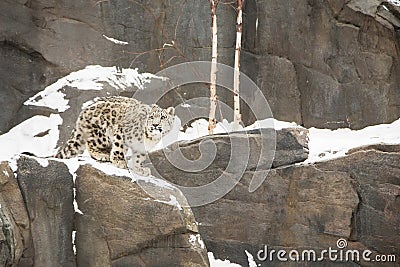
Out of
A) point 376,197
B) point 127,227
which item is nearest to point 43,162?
point 127,227

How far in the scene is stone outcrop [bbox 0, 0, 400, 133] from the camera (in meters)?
13.4

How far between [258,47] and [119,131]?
606 centimetres

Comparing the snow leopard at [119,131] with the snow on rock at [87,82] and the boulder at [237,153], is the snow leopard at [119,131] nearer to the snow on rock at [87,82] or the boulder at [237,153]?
the boulder at [237,153]

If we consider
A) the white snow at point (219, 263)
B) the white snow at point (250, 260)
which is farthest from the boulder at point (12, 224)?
the white snow at point (250, 260)

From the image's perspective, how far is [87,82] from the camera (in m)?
13.4

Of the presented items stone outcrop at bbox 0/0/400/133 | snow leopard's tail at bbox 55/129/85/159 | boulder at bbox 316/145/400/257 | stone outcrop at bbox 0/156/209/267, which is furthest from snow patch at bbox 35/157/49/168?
stone outcrop at bbox 0/0/400/133

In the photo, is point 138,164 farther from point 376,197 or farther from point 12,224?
point 376,197

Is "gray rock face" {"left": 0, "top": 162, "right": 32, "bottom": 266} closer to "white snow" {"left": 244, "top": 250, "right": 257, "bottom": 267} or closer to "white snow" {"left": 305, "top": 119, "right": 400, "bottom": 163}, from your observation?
"white snow" {"left": 244, "top": 250, "right": 257, "bottom": 267}

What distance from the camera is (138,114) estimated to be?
8680mm

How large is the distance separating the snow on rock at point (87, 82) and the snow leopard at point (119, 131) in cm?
427

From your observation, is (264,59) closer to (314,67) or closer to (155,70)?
(314,67)

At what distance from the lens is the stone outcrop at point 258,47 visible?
13438 millimetres

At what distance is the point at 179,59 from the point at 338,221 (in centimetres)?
570

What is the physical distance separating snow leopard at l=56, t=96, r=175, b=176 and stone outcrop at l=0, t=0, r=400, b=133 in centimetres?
465
